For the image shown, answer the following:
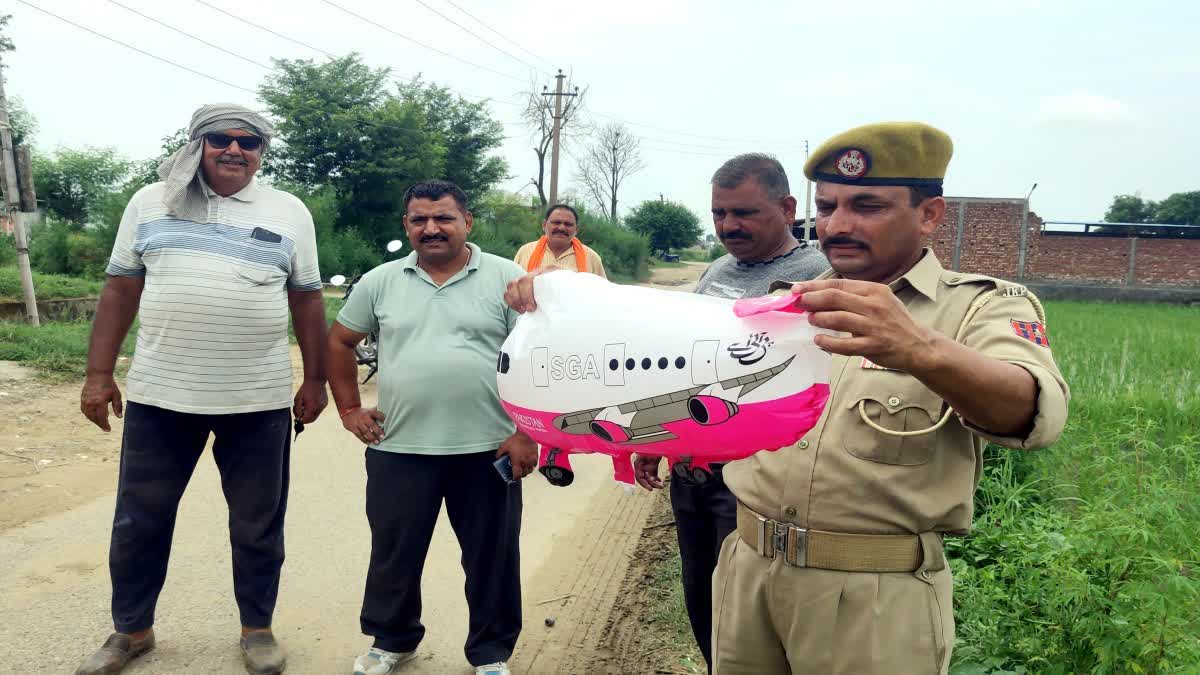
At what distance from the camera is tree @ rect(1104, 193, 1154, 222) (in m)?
51.0

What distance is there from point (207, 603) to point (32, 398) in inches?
177

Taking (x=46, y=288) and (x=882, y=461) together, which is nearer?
(x=882, y=461)

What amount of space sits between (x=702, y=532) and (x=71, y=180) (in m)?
36.1

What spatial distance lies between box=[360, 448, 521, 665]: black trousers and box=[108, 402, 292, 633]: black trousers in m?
0.43

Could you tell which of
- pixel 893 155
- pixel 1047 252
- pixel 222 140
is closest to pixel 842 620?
pixel 893 155

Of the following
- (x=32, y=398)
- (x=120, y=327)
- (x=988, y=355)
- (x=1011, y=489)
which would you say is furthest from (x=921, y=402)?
(x=32, y=398)

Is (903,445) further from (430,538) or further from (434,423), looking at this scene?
(430,538)

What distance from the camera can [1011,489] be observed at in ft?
14.1

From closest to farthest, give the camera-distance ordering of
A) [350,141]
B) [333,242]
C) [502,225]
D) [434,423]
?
[434,423]
[333,242]
[350,141]
[502,225]

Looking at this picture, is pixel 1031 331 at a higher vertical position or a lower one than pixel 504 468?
higher

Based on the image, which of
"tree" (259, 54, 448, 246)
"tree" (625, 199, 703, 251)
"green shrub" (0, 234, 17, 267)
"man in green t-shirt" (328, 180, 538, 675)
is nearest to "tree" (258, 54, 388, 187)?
"tree" (259, 54, 448, 246)

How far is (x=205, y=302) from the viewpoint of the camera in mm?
2932

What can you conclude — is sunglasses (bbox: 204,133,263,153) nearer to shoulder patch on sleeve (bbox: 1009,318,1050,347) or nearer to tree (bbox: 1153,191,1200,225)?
shoulder patch on sleeve (bbox: 1009,318,1050,347)

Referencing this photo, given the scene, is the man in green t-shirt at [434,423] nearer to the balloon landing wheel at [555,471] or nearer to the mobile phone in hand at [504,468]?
the mobile phone in hand at [504,468]
